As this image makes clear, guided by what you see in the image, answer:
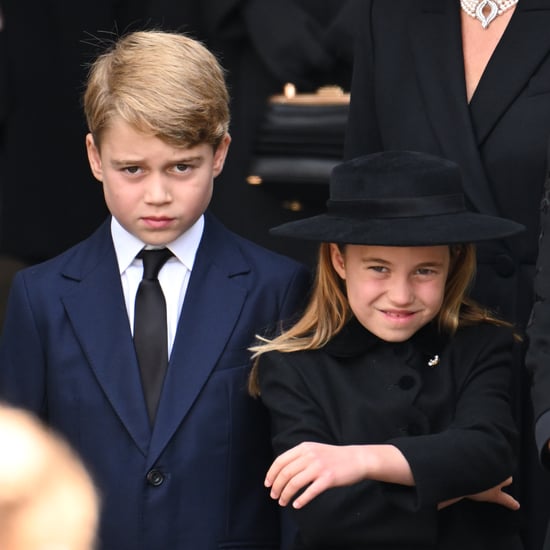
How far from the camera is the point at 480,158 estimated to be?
3934mm

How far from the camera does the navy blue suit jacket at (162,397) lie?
3869 millimetres

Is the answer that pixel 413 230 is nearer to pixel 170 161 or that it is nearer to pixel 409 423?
pixel 409 423

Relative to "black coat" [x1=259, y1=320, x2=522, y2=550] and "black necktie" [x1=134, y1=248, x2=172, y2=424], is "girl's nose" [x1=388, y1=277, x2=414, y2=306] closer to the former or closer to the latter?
"black coat" [x1=259, y1=320, x2=522, y2=550]

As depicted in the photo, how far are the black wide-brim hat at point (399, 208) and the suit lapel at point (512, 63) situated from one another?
0.83 ft

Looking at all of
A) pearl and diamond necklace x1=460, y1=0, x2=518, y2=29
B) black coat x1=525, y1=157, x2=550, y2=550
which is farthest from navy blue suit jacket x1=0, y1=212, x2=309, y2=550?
black coat x1=525, y1=157, x2=550, y2=550

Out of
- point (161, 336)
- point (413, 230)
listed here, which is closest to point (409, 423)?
point (413, 230)

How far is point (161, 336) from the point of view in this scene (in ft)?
13.0

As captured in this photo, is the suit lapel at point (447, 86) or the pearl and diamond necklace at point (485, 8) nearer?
the suit lapel at point (447, 86)

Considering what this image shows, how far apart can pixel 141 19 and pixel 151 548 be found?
283cm

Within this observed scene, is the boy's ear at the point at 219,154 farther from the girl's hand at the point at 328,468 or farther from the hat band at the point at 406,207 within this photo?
the girl's hand at the point at 328,468

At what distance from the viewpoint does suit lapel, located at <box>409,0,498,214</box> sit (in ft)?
12.8

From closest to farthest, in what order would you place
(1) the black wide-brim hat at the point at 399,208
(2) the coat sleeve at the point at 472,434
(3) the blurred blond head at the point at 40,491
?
(3) the blurred blond head at the point at 40,491
(2) the coat sleeve at the point at 472,434
(1) the black wide-brim hat at the point at 399,208

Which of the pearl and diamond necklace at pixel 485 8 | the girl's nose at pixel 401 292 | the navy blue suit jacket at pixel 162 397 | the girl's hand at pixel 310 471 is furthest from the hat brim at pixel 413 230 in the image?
the pearl and diamond necklace at pixel 485 8

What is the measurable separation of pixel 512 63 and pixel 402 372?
0.76 meters
